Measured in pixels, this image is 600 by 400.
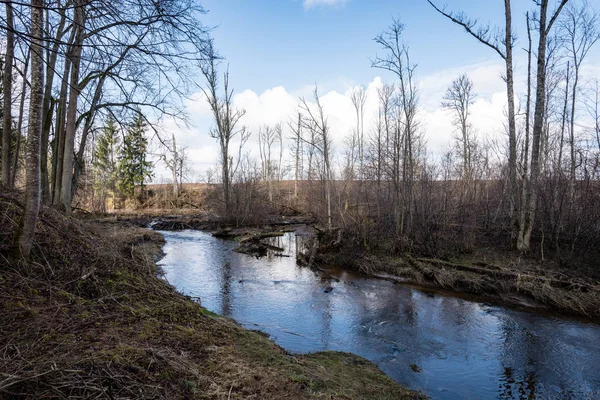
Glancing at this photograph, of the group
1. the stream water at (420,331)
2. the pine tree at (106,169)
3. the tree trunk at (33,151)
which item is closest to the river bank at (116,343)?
the tree trunk at (33,151)

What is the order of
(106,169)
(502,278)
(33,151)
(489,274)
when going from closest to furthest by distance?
(33,151), (502,278), (489,274), (106,169)

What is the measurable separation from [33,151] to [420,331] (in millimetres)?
8261

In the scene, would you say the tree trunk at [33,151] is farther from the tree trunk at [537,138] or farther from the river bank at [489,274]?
the tree trunk at [537,138]

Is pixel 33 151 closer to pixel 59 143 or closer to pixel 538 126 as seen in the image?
pixel 59 143

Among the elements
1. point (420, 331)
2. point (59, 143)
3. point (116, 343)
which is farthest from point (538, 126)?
point (59, 143)

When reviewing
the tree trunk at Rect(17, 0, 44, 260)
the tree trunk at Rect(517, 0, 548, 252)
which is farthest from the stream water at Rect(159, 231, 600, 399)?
the tree trunk at Rect(17, 0, 44, 260)

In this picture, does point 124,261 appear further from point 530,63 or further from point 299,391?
point 530,63

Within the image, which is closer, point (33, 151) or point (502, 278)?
point (33, 151)

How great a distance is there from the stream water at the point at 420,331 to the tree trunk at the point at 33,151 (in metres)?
4.73

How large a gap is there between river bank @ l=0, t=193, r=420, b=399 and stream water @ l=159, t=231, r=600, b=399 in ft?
4.36

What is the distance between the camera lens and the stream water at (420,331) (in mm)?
5914

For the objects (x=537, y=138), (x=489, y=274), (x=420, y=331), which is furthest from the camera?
(x=537, y=138)

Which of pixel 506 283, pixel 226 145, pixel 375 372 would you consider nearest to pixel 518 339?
pixel 506 283

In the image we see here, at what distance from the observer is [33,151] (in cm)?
444
